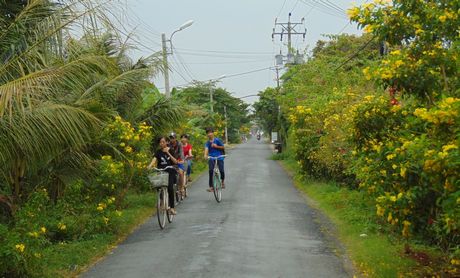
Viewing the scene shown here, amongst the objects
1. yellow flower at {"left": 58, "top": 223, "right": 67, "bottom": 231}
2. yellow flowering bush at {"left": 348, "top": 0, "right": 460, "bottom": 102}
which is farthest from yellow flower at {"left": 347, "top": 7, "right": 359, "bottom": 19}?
yellow flower at {"left": 58, "top": 223, "right": 67, "bottom": 231}

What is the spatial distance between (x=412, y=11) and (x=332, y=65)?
66.1 feet

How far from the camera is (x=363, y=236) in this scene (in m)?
10.3

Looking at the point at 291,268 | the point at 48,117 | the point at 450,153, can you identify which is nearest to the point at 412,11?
the point at 450,153

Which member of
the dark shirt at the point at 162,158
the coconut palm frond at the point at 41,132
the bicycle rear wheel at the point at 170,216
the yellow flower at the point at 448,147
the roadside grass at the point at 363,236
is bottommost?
the roadside grass at the point at 363,236

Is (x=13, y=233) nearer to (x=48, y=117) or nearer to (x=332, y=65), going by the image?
(x=48, y=117)

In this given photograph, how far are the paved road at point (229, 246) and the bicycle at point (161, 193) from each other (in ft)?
0.80

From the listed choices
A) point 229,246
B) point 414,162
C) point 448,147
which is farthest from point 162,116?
point 448,147

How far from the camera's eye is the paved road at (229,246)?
26.6 ft

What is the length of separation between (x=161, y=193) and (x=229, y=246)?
2783 millimetres

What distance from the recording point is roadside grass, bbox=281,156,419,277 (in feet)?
26.1

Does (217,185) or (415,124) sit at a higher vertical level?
(415,124)

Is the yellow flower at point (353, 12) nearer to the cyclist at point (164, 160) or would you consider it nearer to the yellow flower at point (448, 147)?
the yellow flower at point (448, 147)

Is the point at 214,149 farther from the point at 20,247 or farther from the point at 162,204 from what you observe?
the point at 20,247

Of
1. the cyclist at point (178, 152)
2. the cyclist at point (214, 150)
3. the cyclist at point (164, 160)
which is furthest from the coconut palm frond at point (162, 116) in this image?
the cyclist at point (164, 160)
